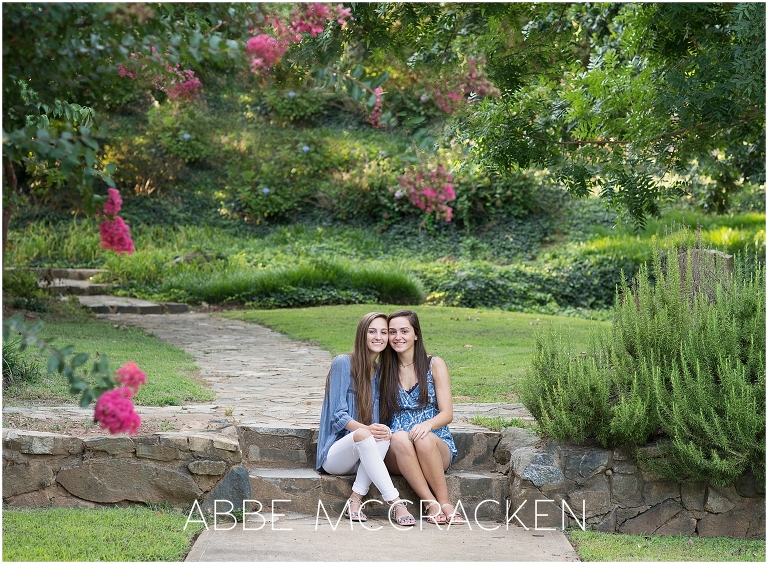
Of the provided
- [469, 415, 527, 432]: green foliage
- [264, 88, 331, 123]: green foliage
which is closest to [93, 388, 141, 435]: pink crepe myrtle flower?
[469, 415, 527, 432]: green foliage

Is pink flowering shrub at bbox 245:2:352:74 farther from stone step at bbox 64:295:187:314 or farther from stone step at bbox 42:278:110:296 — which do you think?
stone step at bbox 42:278:110:296

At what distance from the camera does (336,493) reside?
4742 mm

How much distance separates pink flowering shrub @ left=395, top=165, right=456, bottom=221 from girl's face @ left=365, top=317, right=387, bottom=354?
10.6 m

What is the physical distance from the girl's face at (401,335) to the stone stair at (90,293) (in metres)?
6.75

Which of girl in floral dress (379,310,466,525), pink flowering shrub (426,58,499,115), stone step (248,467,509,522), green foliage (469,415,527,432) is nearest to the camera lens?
girl in floral dress (379,310,466,525)

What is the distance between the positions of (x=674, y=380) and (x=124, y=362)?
4.44 meters

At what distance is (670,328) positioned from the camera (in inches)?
187

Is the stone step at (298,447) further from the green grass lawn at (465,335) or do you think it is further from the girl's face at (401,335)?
the green grass lawn at (465,335)

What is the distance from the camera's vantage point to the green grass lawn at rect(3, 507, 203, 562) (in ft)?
12.4

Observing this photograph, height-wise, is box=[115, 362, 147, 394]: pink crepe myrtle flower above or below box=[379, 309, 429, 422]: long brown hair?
above

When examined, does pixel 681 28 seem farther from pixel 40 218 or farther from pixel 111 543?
pixel 40 218

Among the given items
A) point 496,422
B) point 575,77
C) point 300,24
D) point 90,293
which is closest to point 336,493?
point 496,422

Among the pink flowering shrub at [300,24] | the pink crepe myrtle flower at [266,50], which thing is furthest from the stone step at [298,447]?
the pink crepe myrtle flower at [266,50]

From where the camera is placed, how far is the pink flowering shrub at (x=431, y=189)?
15414mm
